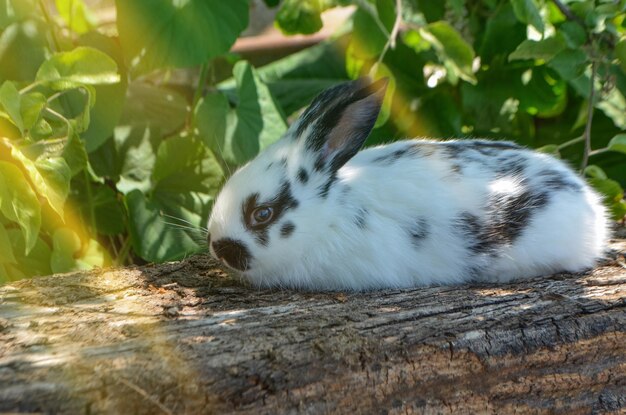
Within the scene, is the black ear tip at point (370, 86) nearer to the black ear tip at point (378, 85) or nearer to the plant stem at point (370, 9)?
the black ear tip at point (378, 85)

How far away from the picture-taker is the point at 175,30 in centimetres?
330

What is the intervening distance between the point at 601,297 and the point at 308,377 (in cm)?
103

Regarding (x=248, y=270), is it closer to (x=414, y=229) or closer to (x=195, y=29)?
(x=414, y=229)

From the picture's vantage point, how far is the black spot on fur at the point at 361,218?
265 cm

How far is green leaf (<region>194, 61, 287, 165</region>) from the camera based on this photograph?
11.7ft

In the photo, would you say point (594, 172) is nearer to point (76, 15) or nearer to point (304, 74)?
point (304, 74)

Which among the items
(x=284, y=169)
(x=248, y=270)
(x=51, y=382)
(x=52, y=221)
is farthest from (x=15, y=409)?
(x=52, y=221)

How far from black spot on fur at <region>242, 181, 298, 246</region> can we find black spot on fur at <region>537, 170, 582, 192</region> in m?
0.87

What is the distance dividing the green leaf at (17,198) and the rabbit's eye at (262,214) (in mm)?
698

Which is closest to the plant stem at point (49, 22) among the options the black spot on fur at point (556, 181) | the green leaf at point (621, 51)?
the black spot on fur at point (556, 181)

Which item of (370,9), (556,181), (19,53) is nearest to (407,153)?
(556,181)

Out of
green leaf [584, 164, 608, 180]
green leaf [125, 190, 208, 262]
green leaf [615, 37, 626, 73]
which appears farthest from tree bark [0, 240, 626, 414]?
green leaf [615, 37, 626, 73]

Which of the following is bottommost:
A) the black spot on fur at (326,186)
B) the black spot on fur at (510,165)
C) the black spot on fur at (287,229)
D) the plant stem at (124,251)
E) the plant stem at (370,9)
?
the plant stem at (124,251)

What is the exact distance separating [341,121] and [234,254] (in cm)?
57
